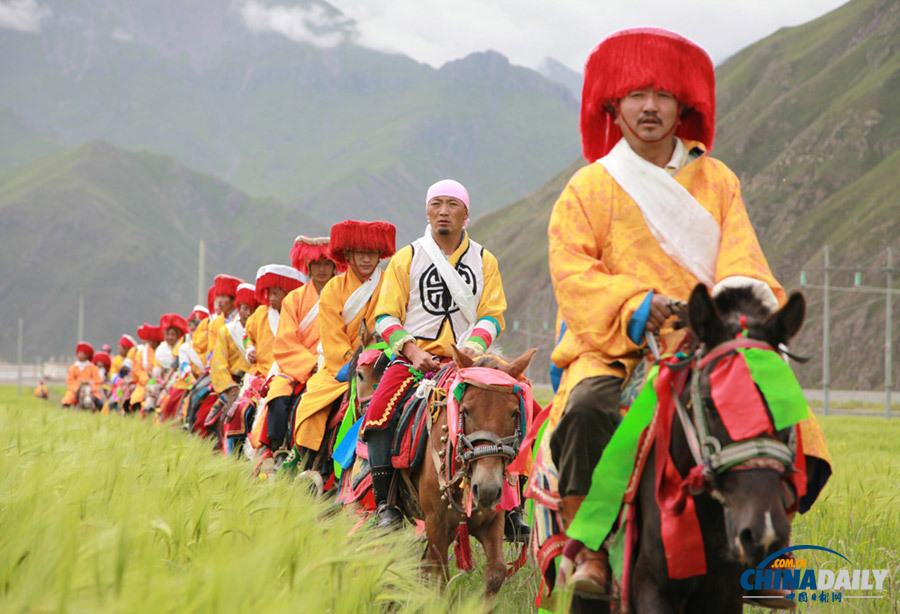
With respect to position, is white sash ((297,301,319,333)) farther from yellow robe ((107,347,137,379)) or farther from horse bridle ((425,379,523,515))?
yellow robe ((107,347,137,379))

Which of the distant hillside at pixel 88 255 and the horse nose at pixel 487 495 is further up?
the distant hillside at pixel 88 255

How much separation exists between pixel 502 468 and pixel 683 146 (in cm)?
231

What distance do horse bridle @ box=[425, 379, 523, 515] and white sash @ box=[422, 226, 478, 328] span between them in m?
1.26

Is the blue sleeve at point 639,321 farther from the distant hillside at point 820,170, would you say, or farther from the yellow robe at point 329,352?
the distant hillside at point 820,170

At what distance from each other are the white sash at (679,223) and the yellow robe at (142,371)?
19.5 meters

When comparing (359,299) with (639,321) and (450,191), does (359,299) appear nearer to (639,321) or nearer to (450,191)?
(450,191)

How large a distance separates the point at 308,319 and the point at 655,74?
656cm

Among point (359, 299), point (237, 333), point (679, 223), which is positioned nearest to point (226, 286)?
point (237, 333)

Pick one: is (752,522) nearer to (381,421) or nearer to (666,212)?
(666,212)

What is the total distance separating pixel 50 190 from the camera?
16088cm

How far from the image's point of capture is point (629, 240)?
150 inches

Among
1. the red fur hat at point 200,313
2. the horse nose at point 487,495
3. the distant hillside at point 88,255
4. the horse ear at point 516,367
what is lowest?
the horse nose at point 487,495

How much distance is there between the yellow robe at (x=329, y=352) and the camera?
27.7 ft

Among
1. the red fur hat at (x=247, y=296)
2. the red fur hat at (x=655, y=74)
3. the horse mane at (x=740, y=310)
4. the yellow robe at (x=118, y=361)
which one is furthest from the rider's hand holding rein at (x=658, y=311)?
the yellow robe at (x=118, y=361)
